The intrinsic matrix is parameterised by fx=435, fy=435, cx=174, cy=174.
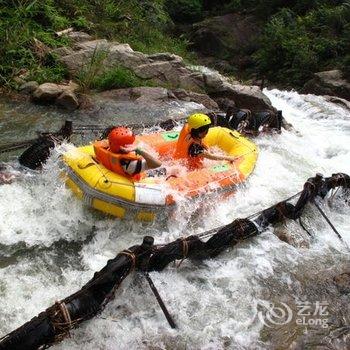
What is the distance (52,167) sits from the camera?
6.16 m

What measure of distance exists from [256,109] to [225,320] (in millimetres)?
7248

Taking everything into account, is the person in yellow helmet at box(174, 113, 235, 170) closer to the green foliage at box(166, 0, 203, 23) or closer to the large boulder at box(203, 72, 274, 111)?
the large boulder at box(203, 72, 274, 111)

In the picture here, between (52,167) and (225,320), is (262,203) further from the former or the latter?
(52,167)

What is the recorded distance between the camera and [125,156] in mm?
5406

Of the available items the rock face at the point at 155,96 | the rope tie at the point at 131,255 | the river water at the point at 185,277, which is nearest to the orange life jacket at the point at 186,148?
the river water at the point at 185,277

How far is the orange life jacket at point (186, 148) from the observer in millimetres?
6457

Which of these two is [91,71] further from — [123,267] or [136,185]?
[123,267]

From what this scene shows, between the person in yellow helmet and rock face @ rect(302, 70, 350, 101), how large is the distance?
8.35 meters

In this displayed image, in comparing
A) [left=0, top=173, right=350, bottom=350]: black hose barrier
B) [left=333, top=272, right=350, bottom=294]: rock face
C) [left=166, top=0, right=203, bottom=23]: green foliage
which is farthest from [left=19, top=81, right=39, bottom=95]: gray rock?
[left=166, top=0, right=203, bottom=23]: green foliage

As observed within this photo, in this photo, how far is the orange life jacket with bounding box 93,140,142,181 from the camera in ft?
17.8

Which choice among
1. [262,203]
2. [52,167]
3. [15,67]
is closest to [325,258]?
[262,203]

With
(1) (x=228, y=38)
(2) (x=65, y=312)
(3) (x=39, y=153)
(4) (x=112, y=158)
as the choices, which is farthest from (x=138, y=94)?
(1) (x=228, y=38)

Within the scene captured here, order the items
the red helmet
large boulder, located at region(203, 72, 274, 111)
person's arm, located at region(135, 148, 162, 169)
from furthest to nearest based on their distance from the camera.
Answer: large boulder, located at region(203, 72, 274, 111)
person's arm, located at region(135, 148, 162, 169)
the red helmet

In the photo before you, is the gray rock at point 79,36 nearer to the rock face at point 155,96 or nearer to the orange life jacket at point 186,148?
the rock face at point 155,96
